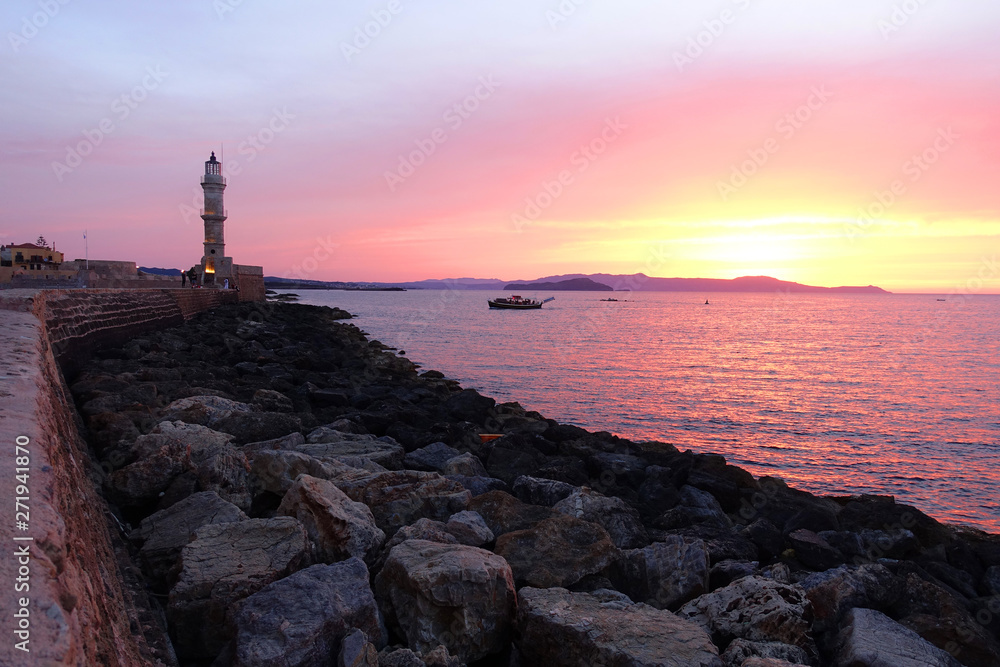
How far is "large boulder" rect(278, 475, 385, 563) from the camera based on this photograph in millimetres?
4008

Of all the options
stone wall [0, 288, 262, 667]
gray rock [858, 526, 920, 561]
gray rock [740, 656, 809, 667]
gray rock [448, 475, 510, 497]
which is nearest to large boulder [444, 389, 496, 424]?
gray rock [448, 475, 510, 497]

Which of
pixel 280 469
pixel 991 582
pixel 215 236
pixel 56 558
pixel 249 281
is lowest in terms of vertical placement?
pixel 991 582

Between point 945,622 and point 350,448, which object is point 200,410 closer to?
point 350,448

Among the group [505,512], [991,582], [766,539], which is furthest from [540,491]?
[991,582]

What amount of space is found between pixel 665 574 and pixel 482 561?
1.69 meters

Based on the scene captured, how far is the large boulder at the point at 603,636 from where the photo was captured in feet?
10.8

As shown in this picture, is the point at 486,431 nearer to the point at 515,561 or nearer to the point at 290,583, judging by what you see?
the point at 515,561

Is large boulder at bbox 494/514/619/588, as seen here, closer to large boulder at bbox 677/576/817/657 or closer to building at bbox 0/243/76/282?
large boulder at bbox 677/576/817/657

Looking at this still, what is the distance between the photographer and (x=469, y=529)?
4688mm

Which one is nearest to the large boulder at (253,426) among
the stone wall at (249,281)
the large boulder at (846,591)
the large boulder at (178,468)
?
the large boulder at (178,468)

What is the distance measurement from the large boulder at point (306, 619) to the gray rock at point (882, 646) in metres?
2.88

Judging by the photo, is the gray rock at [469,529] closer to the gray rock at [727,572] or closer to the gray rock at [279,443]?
the gray rock at [727,572]

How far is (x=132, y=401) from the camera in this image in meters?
7.02

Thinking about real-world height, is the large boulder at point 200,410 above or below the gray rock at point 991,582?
above
